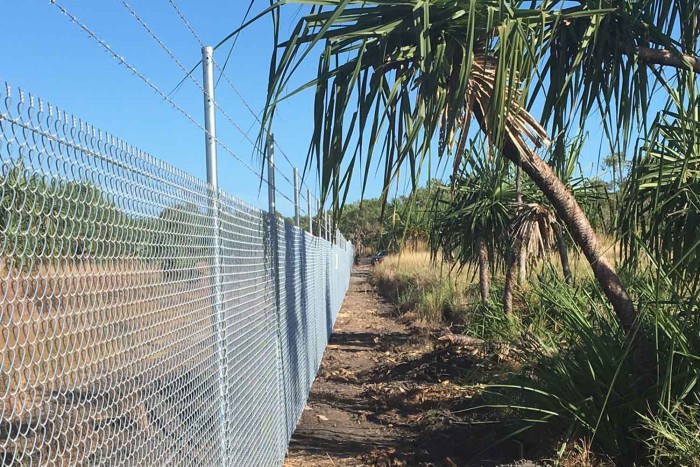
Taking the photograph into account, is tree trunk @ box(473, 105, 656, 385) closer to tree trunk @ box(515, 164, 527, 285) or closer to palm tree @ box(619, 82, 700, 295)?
palm tree @ box(619, 82, 700, 295)

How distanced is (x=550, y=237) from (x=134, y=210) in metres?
7.33

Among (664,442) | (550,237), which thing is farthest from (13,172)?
(550,237)

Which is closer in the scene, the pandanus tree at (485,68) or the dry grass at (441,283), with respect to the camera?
the pandanus tree at (485,68)

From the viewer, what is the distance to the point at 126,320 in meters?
2.32

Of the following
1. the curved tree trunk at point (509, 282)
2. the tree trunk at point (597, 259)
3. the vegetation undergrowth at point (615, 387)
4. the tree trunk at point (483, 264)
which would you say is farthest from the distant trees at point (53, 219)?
the tree trunk at point (483, 264)

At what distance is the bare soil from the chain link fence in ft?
4.59

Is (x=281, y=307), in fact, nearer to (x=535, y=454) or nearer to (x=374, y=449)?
(x=374, y=449)

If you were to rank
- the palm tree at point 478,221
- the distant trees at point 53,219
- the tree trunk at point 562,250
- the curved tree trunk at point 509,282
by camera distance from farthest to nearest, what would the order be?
1. the palm tree at point 478,221
2. the curved tree trunk at point 509,282
3. the tree trunk at point 562,250
4. the distant trees at point 53,219

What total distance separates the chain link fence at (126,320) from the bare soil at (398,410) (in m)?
1.40

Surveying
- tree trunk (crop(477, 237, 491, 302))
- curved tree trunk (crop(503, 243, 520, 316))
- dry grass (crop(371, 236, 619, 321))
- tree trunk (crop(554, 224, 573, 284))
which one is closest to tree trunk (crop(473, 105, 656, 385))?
tree trunk (crop(554, 224, 573, 284))

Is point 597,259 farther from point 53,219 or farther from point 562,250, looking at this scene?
point 562,250

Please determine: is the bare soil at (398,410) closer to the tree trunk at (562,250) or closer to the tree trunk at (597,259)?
the tree trunk at (597,259)

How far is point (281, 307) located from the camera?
19.5ft

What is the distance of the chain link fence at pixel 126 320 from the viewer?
5.54 feet
